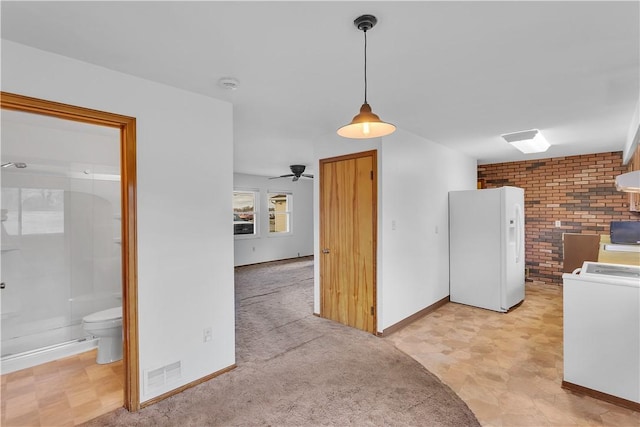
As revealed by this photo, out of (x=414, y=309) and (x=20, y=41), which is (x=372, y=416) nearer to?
(x=414, y=309)

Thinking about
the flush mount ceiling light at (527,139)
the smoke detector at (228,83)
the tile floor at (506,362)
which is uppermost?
the smoke detector at (228,83)

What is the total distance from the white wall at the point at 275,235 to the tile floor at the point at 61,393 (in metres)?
4.95

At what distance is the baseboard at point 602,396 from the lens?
225cm

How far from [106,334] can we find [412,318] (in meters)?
3.32

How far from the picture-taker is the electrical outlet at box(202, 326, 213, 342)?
2.61 m

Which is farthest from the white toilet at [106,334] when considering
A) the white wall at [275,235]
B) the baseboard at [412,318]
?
the white wall at [275,235]

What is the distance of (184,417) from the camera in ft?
7.05

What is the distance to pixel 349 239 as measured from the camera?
3854mm

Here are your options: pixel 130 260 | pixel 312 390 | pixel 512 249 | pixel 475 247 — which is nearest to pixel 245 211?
pixel 475 247

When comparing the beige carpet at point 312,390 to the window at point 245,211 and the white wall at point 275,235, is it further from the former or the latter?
the window at point 245,211

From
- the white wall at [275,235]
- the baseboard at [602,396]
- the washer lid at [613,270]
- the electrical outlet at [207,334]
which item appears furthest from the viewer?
the white wall at [275,235]

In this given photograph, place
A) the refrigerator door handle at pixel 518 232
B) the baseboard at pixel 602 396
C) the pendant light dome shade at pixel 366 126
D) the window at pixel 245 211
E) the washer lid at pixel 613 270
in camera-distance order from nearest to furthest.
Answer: the pendant light dome shade at pixel 366 126
the baseboard at pixel 602 396
the washer lid at pixel 613 270
the refrigerator door handle at pixel 518 232
the window at pixel 245 211

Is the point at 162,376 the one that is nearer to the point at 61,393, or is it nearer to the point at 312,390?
the point at 61,393

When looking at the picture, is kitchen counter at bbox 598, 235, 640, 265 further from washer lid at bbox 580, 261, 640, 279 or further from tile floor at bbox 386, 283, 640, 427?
washer lid at bbox 580, 261, 640, 279
